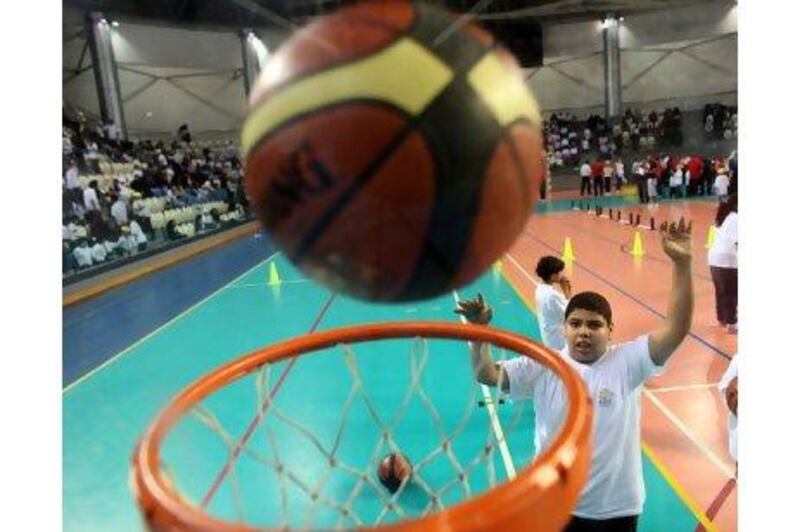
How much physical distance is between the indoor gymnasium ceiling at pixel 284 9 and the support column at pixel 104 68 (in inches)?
6.3

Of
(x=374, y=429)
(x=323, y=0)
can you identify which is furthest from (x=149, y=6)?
(x=374, y=429)

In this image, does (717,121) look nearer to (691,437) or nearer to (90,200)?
(691,437)

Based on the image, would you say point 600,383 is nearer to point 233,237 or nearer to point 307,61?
point 307,61

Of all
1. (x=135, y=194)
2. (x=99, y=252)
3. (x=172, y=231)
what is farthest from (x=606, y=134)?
(x=99, y=252)

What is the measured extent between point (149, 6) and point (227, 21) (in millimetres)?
686

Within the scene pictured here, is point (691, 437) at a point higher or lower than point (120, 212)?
lower

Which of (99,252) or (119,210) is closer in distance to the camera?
(99,252)

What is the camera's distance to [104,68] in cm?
575

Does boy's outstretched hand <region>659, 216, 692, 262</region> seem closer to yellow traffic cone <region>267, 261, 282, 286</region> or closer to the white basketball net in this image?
the white basketball net

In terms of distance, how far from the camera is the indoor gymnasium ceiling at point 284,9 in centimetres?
384

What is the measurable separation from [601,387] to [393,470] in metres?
0.74

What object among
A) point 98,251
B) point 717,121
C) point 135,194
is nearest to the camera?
point 98,251

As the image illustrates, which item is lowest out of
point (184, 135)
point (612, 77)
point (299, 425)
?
point (299, 425)

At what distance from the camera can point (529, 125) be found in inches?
29.3
